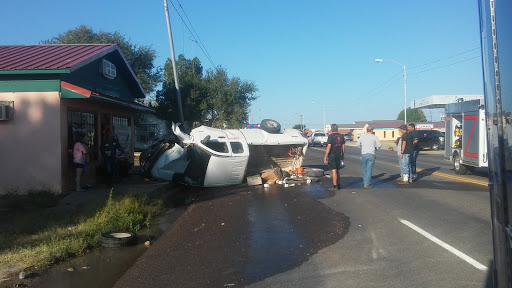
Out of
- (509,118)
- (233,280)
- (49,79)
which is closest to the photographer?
(509,118)

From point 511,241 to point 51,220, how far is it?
320 inches

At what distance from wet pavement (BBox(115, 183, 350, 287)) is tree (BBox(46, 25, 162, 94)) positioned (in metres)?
19.0

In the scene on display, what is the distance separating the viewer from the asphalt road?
17.9 feet

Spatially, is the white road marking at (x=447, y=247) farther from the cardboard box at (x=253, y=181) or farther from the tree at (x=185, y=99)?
the tree at (x=185, y=99)

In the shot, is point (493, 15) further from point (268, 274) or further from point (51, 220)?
point (51, 220)

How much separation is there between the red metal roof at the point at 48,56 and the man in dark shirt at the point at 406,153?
970 cm

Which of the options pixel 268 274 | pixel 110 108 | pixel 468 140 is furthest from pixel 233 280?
pixel 468 140

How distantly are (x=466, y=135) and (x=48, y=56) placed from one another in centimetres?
1399

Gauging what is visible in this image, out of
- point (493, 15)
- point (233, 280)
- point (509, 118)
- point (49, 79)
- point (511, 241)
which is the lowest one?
point (233, 280)

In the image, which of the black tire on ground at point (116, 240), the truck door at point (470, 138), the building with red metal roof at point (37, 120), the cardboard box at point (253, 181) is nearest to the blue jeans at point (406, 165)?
the truck door at point (470, 138)

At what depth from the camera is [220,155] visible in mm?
13227

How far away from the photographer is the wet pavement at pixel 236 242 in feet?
18.5

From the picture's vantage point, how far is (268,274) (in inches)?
222

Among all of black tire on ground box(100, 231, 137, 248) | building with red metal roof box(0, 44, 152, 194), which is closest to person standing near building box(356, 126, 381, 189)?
building with red metal roof box(0, 44, 152, 194)
